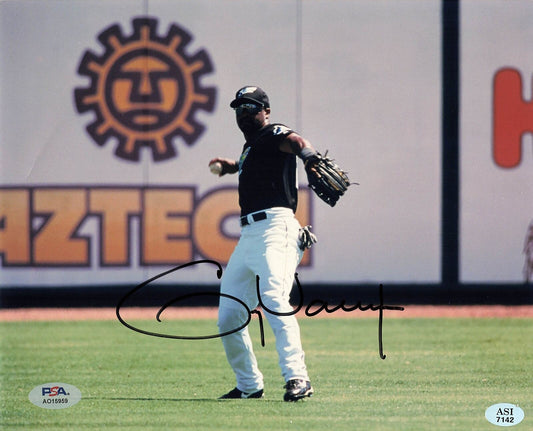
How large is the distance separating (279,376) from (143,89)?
6743mm

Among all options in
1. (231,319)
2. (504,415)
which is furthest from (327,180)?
(504,415)

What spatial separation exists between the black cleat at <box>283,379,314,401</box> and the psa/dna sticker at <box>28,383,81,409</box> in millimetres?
1216

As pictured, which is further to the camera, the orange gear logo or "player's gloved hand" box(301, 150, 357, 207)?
the orange gear logo

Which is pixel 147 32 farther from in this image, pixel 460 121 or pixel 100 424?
pixel 100 424

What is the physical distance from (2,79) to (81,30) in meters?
1.12

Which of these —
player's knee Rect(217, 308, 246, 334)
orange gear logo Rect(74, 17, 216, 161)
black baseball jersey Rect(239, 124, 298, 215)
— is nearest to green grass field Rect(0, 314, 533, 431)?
player's knee Rect(217, 308, 246, 334)

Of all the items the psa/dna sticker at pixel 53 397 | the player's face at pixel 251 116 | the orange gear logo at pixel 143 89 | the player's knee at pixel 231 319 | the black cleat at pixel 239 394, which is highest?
the orange gear logo at pixel 143 89

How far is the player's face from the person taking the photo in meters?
6.44

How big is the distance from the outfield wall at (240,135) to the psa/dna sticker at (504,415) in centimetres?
781

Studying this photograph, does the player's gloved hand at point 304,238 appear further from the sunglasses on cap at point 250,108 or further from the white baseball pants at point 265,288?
the sunglasses on cap at point 250,108

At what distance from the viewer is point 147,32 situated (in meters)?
13.6

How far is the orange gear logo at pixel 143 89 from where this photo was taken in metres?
13.6

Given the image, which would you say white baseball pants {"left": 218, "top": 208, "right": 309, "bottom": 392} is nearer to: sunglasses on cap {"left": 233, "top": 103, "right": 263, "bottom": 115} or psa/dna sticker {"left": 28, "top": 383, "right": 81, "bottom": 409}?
sunglasses on cap {"left": 233, "top": 103, "right": 263, "bottom": 115}

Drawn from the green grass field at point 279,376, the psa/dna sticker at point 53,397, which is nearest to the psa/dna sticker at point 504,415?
the green grass field at point 279,376
